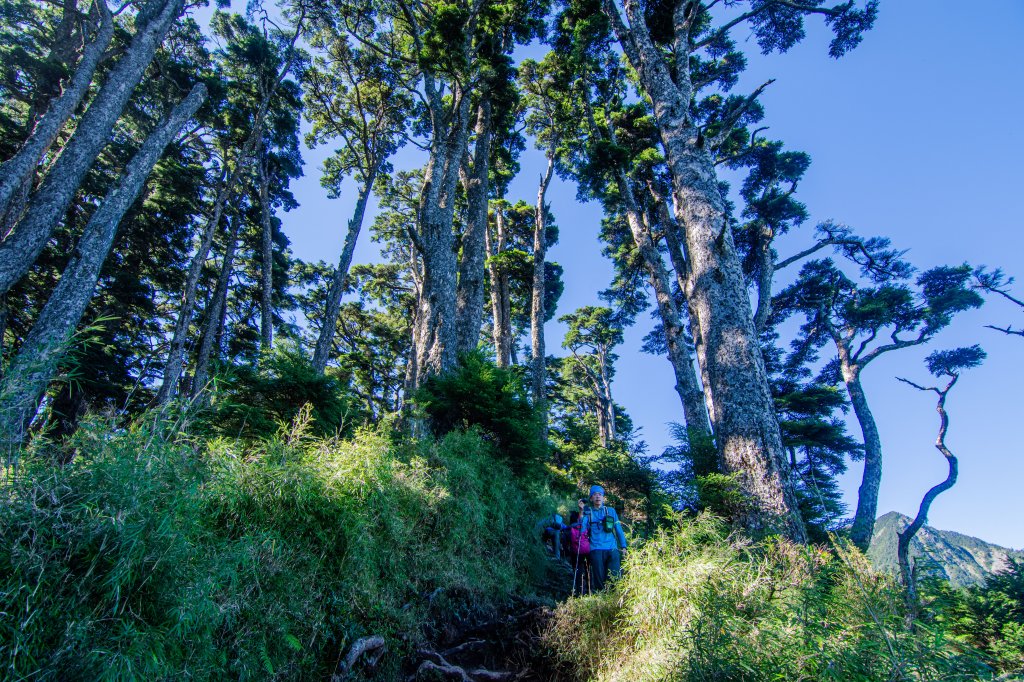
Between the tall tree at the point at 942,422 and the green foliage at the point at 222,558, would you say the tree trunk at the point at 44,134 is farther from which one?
the tall tree at the point at 942,422

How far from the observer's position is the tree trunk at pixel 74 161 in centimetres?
711

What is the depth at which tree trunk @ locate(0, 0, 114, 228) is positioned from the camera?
740cm

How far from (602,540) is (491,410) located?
2.63 m

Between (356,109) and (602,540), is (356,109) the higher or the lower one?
the higher one

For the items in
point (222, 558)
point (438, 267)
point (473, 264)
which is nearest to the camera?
point (222, 558)

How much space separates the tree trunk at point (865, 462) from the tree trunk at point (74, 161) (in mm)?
18068

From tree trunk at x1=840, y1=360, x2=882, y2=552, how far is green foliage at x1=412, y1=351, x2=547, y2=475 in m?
9.06

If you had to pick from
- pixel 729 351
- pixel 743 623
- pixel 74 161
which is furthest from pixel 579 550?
pixel 74 161

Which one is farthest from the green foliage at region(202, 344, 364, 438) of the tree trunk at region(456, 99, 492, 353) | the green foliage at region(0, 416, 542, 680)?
the tree trunk at region(456, 99, 492, 353)

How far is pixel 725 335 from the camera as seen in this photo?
18.3 ft

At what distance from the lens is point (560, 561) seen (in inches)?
260

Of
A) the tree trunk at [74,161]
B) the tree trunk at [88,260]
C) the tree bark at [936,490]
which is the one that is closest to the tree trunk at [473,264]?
the tree trunk at [88,260]

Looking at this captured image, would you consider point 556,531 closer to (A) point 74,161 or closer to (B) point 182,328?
(B) point 182,328

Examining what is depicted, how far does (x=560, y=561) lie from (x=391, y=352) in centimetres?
1718
